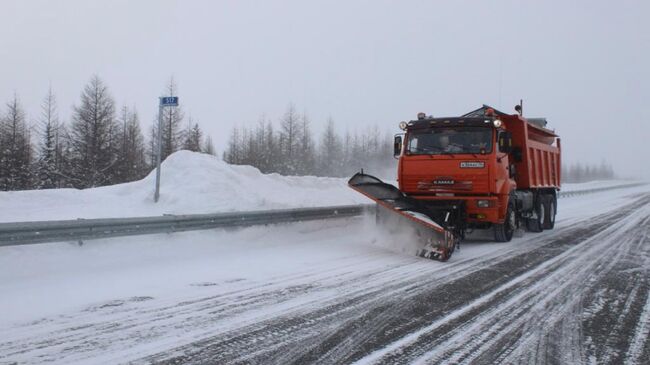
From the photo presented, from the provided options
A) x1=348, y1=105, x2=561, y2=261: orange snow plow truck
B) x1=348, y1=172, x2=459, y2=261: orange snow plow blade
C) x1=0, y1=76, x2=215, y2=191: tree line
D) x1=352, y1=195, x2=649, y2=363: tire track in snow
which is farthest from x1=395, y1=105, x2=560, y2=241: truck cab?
x1=0, y1=76, x2=215, y2=191: tree line

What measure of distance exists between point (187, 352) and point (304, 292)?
250cm

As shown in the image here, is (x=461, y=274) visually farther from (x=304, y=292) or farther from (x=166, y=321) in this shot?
(x=166, y=321)

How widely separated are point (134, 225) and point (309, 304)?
14.0ft

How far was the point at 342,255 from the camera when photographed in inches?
386

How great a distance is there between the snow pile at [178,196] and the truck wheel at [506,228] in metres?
5.47

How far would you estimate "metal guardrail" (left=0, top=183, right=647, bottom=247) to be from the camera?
7.29 m

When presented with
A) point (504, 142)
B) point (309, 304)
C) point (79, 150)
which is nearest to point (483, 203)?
point (504, 142)

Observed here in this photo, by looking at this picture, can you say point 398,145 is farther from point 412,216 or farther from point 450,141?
point 412,216

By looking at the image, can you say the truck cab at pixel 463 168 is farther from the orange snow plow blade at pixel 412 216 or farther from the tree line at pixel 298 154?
the tree line at pixel 298 154

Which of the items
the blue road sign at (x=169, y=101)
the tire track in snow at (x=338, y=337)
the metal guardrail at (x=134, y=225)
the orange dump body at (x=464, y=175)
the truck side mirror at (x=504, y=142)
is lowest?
the tire track in snow at (x=338, y=337)

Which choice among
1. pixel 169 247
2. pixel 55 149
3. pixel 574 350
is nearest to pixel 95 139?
pixel 55 149

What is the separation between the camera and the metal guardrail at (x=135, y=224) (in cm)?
729

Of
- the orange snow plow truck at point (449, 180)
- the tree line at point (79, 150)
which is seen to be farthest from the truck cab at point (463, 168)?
the tree line at point (79, 150)

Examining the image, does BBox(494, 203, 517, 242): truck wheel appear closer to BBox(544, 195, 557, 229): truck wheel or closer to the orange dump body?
the orange dump body
